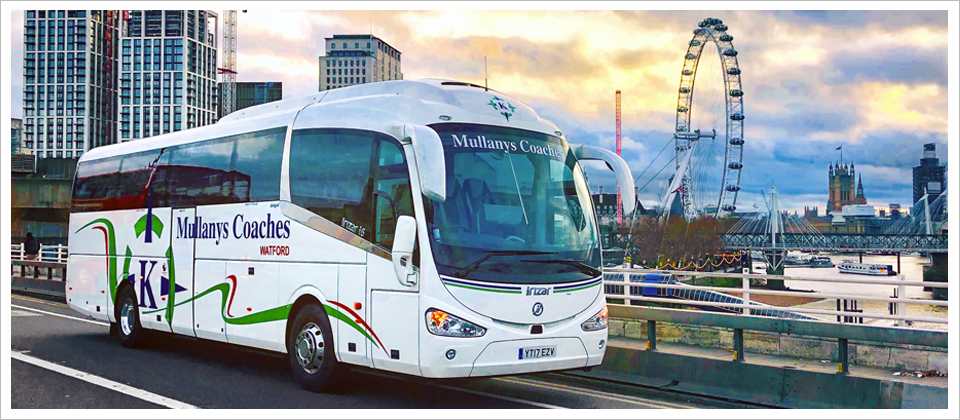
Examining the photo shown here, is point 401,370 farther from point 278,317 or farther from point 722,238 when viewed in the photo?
point 722,238

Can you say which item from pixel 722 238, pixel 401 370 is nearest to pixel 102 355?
pixel 401 370

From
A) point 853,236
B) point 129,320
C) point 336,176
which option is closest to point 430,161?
point 336,176

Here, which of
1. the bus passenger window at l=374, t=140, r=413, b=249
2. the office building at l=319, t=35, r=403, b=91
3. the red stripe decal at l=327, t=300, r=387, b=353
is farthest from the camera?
the office building at l=319, t=35, r=403, b=91

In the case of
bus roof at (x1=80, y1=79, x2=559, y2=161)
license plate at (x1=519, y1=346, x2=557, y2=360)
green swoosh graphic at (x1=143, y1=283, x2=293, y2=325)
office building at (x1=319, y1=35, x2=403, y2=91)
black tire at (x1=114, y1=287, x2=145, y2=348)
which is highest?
office building at (x1=319, y1=35, x2=403, y2=91)

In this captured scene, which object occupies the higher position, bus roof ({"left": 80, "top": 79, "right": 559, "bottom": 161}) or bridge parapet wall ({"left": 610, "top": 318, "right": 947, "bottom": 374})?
bus roof ({"left": 80, "top": 79, "right": 559, "bottom": 161})

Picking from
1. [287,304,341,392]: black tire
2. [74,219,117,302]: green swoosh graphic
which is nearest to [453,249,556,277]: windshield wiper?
[287,304,341,392]: black tire

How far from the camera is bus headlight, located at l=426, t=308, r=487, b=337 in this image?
823 centimetres

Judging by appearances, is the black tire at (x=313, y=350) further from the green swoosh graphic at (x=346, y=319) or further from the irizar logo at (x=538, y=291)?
the irizar logo at (x=538, y=291)

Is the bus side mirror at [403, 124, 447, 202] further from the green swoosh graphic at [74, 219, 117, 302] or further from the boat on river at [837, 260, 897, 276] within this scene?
the boat on river at [837, 260, 897, 276]

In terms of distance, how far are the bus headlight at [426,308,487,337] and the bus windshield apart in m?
0.41

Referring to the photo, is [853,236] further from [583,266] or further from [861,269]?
[583,266]

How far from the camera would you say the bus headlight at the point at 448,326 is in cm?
823

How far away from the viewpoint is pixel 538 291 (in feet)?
28.2

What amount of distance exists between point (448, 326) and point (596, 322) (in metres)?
1.84
